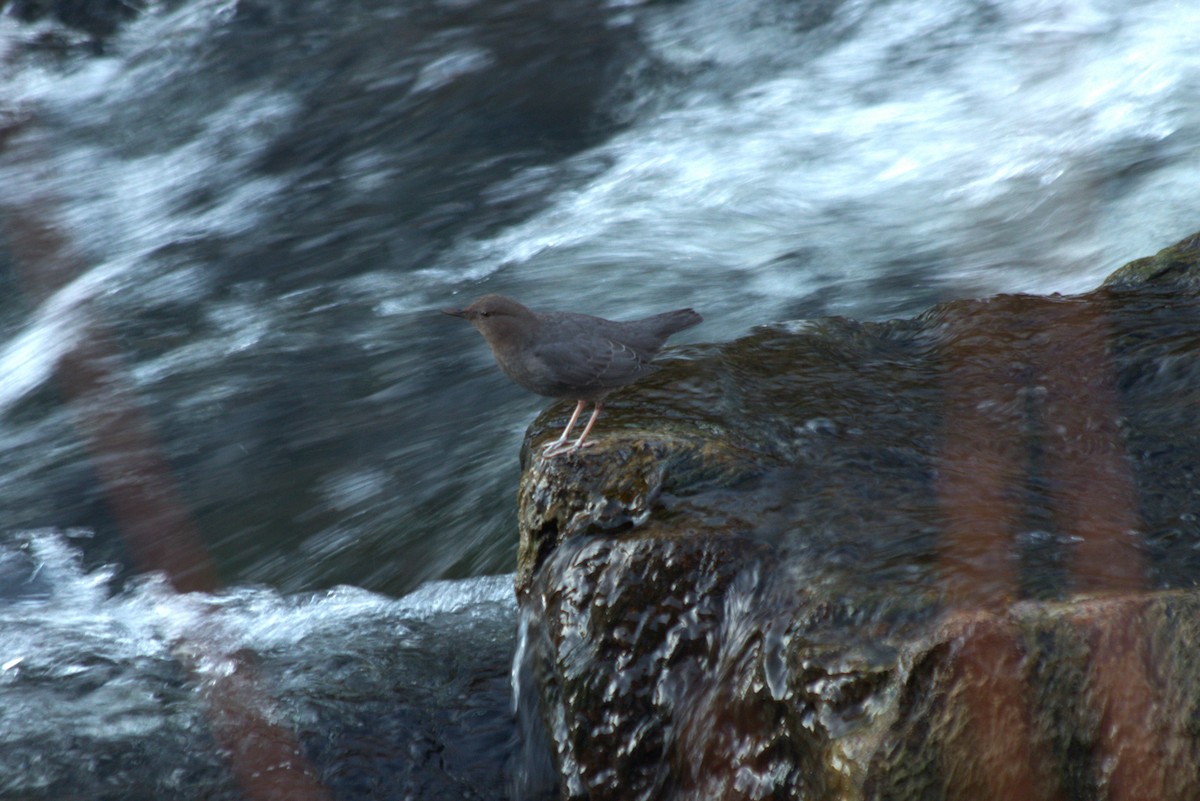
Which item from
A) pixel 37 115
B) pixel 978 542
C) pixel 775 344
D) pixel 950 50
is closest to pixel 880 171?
pixel 950 50

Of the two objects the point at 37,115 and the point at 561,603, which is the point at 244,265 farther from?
the point at 561,603

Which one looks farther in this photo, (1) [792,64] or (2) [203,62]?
(2) [203,62]

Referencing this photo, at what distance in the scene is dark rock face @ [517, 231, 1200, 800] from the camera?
2133 millimetres

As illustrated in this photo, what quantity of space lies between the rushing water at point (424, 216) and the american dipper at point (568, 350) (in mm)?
1073

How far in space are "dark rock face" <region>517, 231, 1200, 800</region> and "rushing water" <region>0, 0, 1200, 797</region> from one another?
2.85 feet

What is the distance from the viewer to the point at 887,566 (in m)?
2.50

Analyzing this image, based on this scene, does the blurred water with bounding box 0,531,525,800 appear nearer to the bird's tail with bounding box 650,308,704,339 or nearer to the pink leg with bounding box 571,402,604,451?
the pink leg with bounding box 571,402,604,451

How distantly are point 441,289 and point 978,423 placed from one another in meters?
4.06

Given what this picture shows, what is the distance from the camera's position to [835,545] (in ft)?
8.62

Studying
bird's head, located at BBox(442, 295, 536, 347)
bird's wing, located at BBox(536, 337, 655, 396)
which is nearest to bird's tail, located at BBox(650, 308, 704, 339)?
bird's wing, located at BBox(536, 337, 655, 396)

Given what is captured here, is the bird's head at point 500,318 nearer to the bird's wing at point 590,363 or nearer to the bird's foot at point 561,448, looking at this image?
the bird's wing at point 590,363

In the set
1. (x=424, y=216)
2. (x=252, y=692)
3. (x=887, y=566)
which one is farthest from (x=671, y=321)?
(x=424, y=216)

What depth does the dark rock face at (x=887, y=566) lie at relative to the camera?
7.00 ft

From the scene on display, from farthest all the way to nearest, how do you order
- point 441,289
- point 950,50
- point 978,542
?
point 950,50
point 441,289
point 978,542
